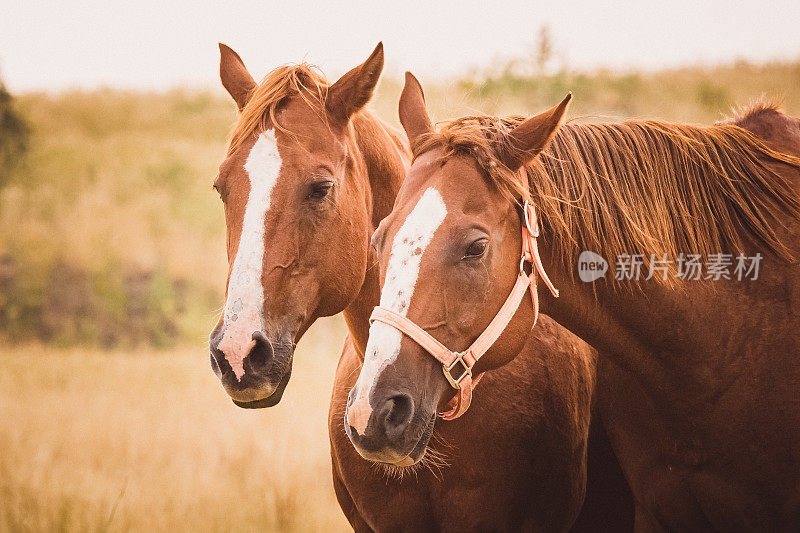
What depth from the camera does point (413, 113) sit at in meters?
2.94

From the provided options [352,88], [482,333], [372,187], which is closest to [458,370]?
[482,333]

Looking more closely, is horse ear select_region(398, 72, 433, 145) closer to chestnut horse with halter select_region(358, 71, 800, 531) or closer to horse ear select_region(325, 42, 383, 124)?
chestnut horse with halter select_region(358, 71, 800, 531)

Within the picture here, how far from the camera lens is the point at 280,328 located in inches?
110

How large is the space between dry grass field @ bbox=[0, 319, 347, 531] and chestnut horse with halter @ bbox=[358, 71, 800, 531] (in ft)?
10.6

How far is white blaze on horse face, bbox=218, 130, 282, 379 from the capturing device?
104 inches

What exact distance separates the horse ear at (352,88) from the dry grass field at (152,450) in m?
2.94

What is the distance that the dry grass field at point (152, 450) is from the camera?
5.21m

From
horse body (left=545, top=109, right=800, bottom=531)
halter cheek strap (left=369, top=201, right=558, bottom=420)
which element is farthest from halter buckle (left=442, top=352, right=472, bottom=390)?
horse body (left=545, top=109, right=800, bottom=531)

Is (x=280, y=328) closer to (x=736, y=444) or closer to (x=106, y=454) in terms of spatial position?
→ (x=736, y=444)

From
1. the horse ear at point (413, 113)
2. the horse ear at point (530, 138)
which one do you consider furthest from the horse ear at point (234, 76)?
the horse ear at point (530, 138)

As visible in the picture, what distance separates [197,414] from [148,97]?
1749 cm

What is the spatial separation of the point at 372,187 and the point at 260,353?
1085 millimetres

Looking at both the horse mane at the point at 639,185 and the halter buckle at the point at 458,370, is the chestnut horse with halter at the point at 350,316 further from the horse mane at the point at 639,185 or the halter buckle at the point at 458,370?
the halter buckle at the point at 458,370
